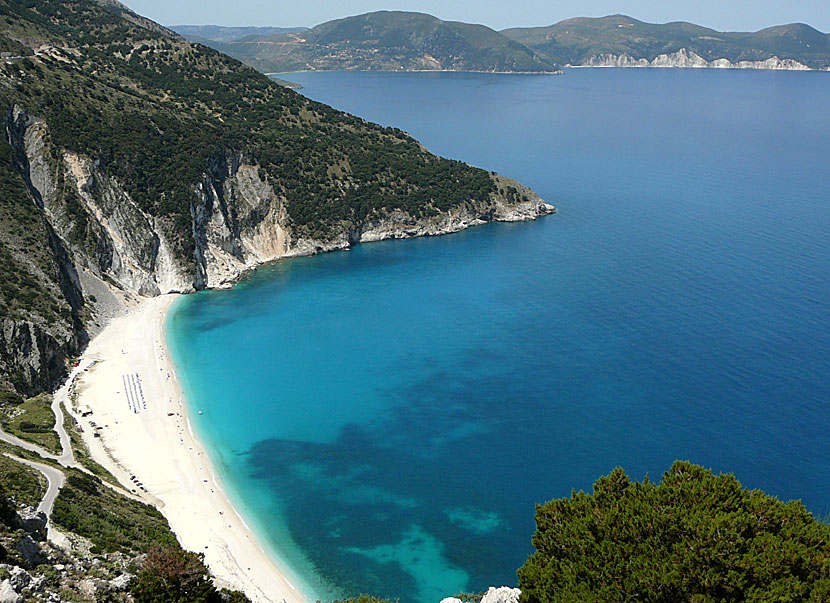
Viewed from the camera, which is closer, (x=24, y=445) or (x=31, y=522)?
(x=31, y=522)

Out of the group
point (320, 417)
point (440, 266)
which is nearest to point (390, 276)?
point (440, 266)

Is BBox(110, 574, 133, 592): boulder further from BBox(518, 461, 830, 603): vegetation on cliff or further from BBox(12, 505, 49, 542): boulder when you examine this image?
BBox(518, 461, 830, 603): vegetation on cliff

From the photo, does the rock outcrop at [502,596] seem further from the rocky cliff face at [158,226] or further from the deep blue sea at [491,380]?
the rocky cliff face at [158,226]

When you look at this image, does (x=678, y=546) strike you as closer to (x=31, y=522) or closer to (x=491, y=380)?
(x=31, y=522)

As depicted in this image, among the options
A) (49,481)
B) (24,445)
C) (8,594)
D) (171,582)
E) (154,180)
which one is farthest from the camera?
(154,180)

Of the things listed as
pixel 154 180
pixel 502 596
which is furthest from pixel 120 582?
pixel 154 180

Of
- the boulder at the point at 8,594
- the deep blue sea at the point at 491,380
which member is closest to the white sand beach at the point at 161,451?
the deep blue sea at the point at 491,380

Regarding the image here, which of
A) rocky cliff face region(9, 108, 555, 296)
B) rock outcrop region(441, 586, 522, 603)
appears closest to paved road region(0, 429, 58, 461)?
rock outcrop region(441, 586, 522, 603)
